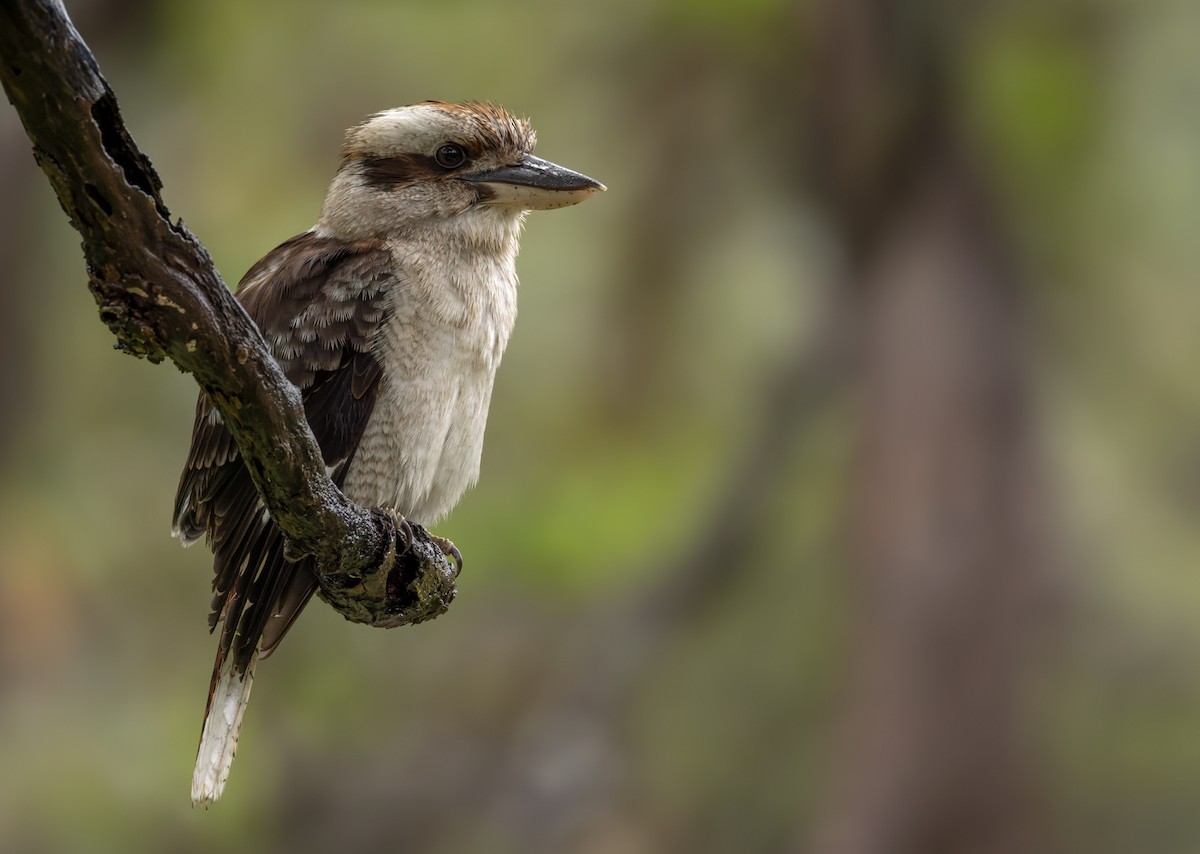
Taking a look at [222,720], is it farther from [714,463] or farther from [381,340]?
[714,463]

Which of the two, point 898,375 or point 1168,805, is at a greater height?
point 898,375

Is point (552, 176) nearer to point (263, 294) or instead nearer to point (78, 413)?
point (263, 294)

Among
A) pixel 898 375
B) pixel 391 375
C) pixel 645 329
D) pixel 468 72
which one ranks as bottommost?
pixel 391 375

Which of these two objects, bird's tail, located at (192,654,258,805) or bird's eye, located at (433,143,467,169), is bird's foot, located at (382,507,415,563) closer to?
bird's tail, located at (192,654,258,805)

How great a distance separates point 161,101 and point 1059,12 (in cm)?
533

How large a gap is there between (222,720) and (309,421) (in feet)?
2.09

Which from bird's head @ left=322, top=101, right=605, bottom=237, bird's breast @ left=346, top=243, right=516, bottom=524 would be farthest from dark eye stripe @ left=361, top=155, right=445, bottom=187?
bird's breast @ left=346, top=243, right=516, bottom=524

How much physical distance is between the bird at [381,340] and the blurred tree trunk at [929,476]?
427 cm

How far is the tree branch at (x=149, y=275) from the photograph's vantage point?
1636mm

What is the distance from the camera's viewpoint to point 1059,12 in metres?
8.26

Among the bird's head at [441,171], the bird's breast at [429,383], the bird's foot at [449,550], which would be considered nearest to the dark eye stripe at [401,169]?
the bird's head at [441,171]

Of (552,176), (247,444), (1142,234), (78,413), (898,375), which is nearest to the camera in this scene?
(247,444)

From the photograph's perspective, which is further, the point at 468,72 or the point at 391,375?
the point at 468,72

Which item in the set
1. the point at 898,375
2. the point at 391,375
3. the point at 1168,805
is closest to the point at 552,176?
the point at 391,375
